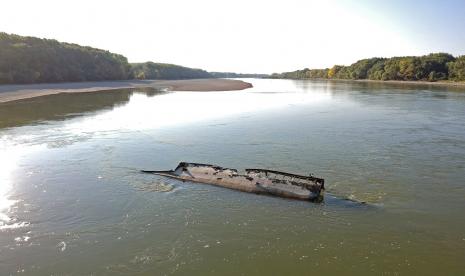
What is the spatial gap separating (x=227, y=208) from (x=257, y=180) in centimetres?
307

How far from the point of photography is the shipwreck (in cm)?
1928

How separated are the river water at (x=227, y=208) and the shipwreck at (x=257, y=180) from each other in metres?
0.53

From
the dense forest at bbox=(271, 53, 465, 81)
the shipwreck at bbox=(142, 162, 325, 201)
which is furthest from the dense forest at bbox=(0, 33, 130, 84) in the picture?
the dense forest at bbox=(271, 53, 465, 81)

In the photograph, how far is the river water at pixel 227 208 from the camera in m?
13.6

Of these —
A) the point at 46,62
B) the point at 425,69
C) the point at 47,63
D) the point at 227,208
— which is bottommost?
the point at 227,208

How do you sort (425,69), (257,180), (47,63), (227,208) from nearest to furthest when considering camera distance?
(227,208), (257,180), (47,63), (425,69)

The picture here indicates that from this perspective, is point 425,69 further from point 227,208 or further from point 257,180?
point 227,208

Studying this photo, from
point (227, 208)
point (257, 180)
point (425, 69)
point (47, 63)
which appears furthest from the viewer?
point (425, 69)

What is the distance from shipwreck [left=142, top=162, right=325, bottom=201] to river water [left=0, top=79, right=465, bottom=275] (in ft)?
1.75

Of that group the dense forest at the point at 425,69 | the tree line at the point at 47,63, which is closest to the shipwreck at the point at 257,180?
the tree line at the point at 47,63

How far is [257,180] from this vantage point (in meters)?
20.7

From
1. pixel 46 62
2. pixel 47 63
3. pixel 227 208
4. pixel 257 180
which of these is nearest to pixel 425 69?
pixel 47 63

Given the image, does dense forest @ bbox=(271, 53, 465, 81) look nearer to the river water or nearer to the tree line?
the tree line

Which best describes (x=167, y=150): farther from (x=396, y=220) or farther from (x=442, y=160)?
(x=442, y=160)
